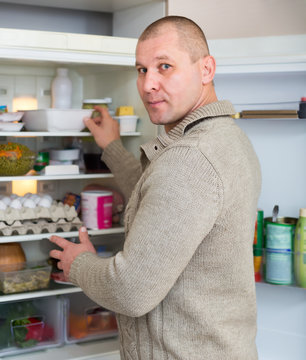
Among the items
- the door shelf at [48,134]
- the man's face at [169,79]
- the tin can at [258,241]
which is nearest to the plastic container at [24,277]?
the door shelf at [48,134]

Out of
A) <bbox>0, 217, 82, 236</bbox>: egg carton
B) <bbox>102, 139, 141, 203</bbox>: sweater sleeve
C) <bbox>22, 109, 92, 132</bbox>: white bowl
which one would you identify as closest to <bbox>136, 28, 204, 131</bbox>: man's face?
<bbox>102, 139, 141, 203</bbox>: sweater sleeve

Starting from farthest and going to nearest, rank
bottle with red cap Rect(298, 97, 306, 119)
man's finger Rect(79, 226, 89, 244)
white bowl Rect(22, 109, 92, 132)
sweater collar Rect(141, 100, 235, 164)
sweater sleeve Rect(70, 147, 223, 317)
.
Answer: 1. white bowl Rect(22, 109, 92, 132)
2. bottle with red cap Rect(298, 97, 306, 119)
3. man's finger Rect(79, 226, 89, 244)
4. sweater collar Rect(141, 100, 235, 164)
5. sweater sleeve Rect(70, 147, 223, 317)

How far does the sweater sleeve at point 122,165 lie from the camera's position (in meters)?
1.92

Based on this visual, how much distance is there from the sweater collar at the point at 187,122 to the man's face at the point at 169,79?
39 millimetres

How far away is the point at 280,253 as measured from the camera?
1875mm

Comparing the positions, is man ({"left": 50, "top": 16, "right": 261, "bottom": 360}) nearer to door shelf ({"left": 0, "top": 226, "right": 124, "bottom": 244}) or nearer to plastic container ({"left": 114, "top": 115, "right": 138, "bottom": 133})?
door shelf ({"left": 0, "top": 226, "right": 124, "bottom": 244})

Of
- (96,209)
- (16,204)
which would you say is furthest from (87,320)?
(16,204)

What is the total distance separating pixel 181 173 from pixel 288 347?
1313mm

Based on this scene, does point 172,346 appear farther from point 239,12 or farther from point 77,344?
point 239,12

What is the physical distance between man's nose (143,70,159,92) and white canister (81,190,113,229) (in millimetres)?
838

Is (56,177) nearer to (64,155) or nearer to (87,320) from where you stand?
(64,155)

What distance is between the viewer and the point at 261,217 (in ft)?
6.46

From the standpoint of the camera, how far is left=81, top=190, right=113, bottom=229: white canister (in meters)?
2.05

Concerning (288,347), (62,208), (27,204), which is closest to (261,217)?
(288,347)
